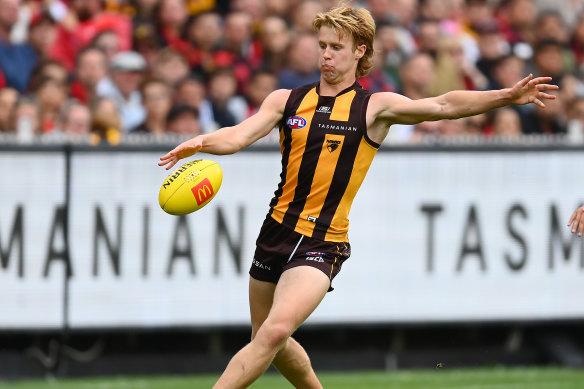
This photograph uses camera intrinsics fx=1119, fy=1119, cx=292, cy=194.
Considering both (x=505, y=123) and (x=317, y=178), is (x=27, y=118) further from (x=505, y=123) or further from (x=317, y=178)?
(x=505, y=123)

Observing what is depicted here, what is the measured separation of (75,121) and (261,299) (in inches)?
160

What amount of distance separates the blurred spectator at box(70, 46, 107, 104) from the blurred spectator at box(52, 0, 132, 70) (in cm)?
61

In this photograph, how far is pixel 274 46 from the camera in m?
11.6

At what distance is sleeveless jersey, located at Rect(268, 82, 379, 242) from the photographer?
617cm

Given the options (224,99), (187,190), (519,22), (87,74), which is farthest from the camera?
(519,22)

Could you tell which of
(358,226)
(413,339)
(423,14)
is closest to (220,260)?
(358,226)

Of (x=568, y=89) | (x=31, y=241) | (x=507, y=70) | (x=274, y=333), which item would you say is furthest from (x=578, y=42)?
(x=274, y=333)

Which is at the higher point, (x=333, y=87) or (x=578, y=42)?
(x=578, y=42)

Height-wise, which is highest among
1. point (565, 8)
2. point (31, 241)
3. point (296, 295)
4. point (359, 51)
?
point (565, 8)

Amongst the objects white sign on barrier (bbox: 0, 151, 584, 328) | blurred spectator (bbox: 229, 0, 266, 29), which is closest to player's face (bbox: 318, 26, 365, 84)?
white sign on barrier (bbox: 0, 151, 584, 328)

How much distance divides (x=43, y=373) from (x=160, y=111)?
2.59 meters

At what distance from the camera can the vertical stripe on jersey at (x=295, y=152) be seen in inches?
244

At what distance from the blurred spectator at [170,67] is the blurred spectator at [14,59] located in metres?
1.21

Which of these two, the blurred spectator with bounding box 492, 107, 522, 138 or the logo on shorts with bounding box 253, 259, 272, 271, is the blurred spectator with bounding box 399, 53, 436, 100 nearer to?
the blurred spectator with bounding box 492, 107, 522, 138
